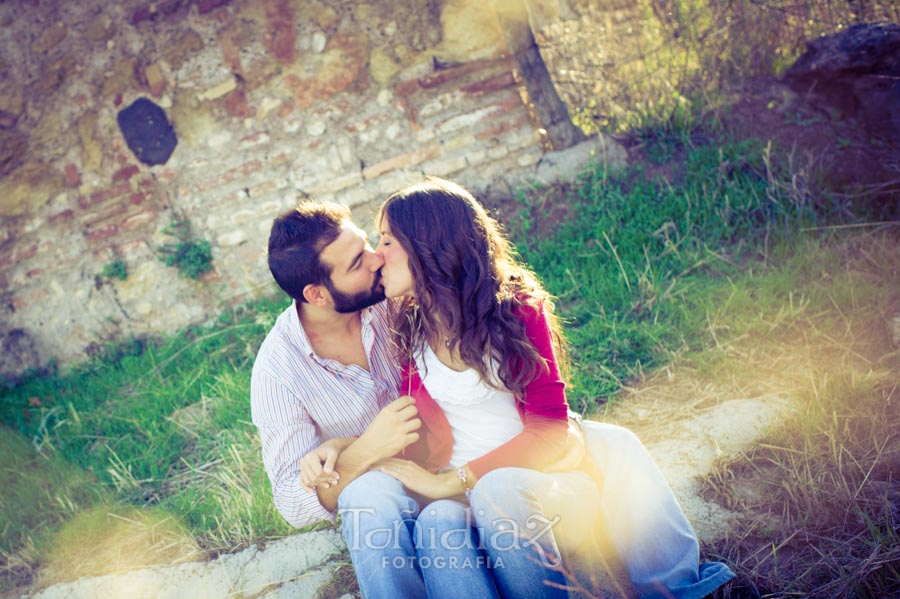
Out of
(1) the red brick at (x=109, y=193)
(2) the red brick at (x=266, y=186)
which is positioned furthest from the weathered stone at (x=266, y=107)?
(1) the red brick at (x=109, y=193)

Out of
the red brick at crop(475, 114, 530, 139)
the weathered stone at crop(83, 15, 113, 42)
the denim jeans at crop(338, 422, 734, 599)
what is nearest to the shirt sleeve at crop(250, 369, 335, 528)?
the denim jeans at crop(338, 422, 734, 599)

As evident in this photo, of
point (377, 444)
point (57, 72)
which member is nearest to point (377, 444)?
point (377, 444)

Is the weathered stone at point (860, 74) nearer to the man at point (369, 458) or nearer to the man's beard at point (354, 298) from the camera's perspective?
the man at point (369, 458)

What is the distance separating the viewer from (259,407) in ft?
7.18

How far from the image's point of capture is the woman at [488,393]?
188 cm

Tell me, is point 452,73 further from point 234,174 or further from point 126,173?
point 126,173

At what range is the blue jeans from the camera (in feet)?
5.63

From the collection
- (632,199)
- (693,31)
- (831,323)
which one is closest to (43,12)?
(632,199)

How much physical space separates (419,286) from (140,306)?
353 centimetres

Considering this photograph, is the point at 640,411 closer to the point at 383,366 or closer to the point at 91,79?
the point at 383,366

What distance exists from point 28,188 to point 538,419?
459 centimetres

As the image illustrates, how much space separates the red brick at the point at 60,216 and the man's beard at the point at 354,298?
3495 millimetres

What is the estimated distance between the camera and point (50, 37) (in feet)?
14.8

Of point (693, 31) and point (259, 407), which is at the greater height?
point (693, 31)
